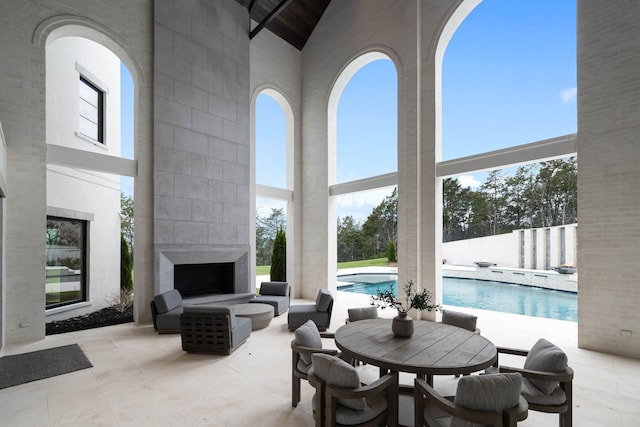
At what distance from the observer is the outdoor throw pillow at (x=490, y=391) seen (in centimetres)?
200

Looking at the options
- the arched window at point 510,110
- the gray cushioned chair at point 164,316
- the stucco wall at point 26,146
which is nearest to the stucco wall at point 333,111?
the gray cushioned chair at point 164,316

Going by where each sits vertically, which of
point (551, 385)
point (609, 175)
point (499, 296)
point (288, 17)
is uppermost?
point (288, 17)

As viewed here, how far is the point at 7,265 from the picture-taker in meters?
5.18

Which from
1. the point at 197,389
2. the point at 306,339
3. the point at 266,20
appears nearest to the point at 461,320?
the point at 306,339

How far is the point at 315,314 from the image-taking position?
232 inches

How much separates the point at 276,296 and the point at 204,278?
1.84 m

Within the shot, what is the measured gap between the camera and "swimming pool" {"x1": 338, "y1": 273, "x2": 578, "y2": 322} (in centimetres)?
922

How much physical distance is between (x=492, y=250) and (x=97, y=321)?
16764 millimetres

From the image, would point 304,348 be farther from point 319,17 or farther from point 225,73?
point 319,17

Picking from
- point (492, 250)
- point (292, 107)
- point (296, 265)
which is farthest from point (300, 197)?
point (492, 250)

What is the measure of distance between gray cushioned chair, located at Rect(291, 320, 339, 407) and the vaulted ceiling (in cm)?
787

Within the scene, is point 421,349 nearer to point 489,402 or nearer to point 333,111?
point 489,402

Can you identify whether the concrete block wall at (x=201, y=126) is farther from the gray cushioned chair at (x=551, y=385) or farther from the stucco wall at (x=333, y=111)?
the gray cushioned chair at (x=551, y=385)

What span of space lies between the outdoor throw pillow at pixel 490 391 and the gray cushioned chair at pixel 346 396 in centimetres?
57
